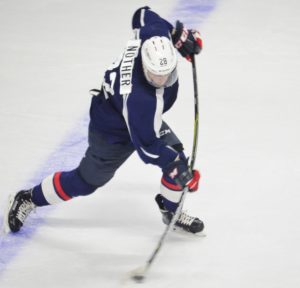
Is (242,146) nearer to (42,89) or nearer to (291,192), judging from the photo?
(291,192)

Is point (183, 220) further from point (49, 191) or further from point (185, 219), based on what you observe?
point (49, 191)

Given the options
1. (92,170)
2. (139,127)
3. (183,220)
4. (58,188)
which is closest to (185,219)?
(183,220)

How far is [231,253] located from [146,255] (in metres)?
0.41

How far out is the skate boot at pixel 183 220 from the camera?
3.55 meters

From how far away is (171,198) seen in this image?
3.43 metres

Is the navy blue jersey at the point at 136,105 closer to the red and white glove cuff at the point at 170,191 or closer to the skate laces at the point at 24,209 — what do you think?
the red and white glove cuff at the point at 170,191

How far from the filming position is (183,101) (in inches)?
183

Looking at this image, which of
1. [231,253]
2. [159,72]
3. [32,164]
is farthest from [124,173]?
[159,72]

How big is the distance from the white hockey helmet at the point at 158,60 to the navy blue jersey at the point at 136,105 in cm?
5

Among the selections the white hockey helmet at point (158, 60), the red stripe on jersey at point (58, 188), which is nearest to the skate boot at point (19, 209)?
the red stripe on jersey at point (58, 188)

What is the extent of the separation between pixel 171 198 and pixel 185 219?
0.72 feet

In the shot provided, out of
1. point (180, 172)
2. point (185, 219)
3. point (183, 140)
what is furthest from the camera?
point (183, 140)

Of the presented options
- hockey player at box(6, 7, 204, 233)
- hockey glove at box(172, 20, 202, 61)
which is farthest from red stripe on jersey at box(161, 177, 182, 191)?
hockey glove at box(172, 20, 202, 61)

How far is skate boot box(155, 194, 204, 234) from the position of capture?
3.55m
